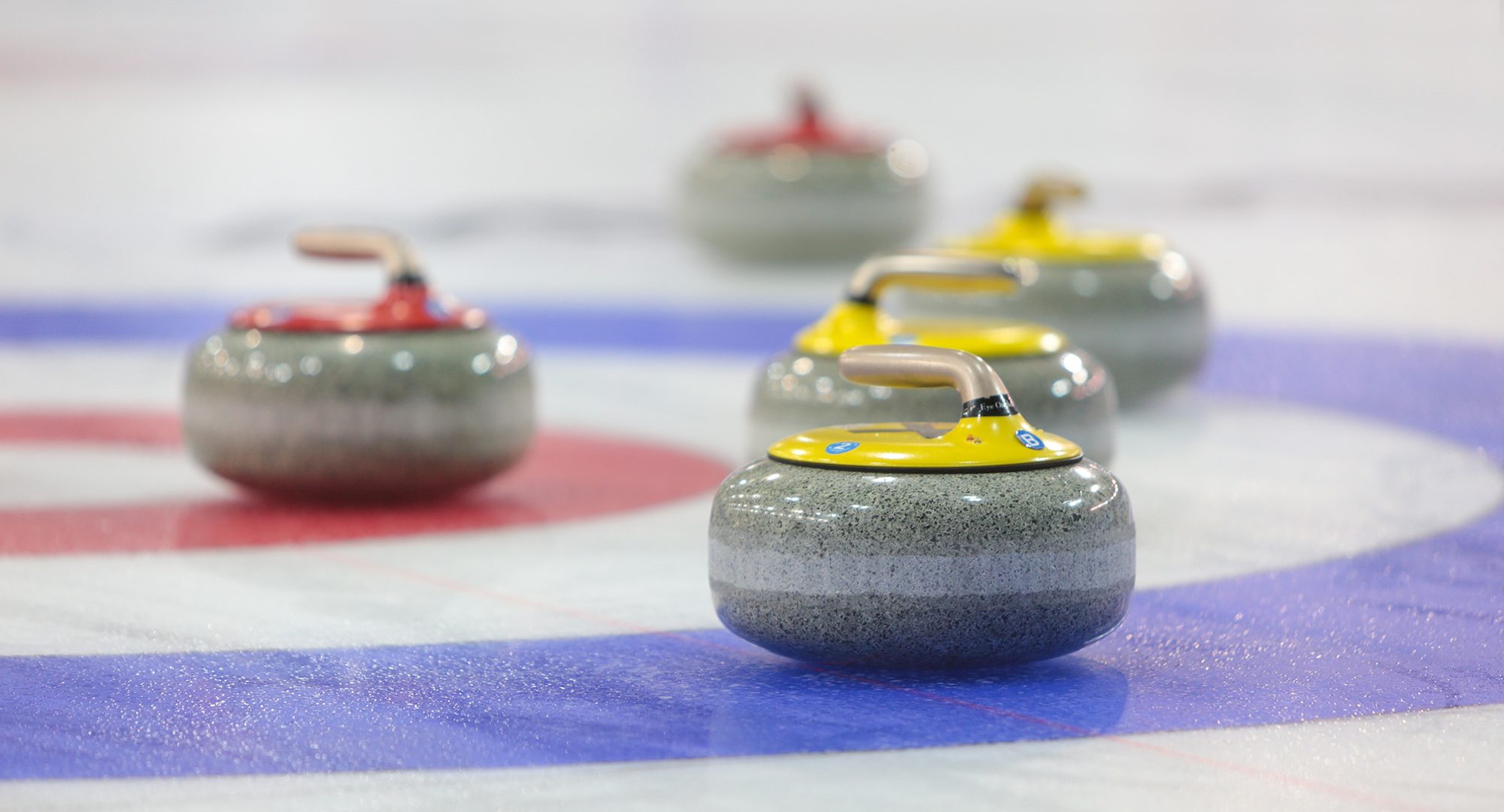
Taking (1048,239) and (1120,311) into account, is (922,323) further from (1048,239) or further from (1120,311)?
(1048,239)

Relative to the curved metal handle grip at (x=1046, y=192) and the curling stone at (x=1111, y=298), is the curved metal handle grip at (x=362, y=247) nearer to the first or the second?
the curling stone at (x=1111, y=298)

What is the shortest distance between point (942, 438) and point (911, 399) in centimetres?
135

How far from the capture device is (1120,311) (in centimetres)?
684

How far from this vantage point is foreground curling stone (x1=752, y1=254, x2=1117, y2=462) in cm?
508

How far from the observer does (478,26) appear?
1482 centimetres

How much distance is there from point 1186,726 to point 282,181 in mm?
11458

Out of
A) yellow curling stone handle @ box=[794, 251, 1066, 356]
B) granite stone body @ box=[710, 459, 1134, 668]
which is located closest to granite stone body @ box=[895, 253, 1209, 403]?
yellow curling stone handle @ box=[794, 251, 1066, 356]

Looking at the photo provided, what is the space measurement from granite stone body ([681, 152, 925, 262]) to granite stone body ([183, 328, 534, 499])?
6.22m

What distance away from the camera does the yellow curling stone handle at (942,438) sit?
12.2 feet

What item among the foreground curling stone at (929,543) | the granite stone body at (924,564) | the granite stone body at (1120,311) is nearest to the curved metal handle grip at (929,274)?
the foreground curling stone at (929,543)

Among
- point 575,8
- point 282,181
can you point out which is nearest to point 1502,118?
point 575,8

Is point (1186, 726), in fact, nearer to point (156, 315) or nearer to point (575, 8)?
point (156, 315)

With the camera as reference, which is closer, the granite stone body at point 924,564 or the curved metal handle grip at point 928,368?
the granite stone body at point 924,564

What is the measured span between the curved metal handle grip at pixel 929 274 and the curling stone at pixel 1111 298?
67.3 inches
